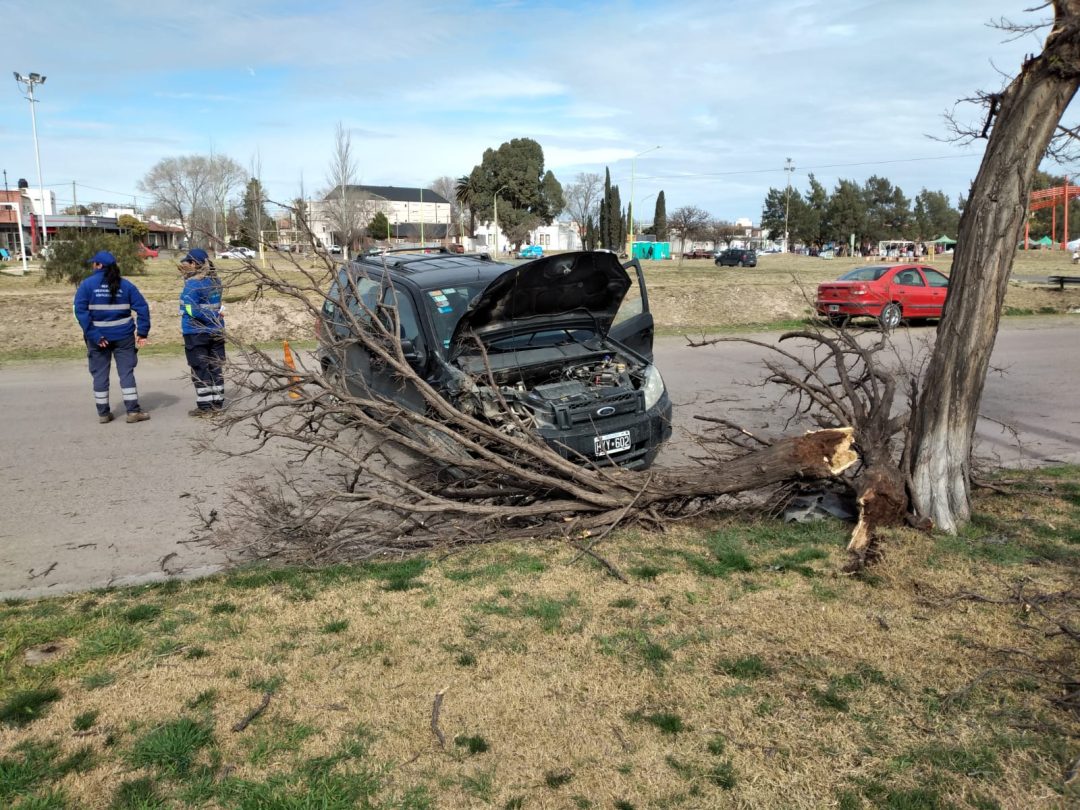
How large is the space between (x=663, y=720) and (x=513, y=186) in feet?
254

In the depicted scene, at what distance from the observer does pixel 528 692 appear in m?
3.36

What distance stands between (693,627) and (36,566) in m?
4.16

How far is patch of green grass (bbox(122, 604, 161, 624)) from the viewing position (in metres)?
4.09

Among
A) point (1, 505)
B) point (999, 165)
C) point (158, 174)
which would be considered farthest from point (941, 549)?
point (158, 174)

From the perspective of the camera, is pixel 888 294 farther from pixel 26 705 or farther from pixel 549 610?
pixel 26 705

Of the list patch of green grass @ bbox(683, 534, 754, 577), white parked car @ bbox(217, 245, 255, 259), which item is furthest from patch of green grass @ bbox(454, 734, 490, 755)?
white parked car @ bbox(217, 245, 255, 259)

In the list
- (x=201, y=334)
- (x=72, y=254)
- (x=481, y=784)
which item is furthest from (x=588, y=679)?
(x=72, y=254)

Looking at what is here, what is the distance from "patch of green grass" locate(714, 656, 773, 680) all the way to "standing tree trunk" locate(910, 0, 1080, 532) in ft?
7.06

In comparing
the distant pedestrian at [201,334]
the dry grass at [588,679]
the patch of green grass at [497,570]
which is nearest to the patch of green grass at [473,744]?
the dry grass at [588,679]

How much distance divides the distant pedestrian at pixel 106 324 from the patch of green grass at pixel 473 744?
7194 millimetres

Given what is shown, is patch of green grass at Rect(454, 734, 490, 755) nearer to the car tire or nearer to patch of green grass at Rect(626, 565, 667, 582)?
patch of green grass at Rect(626, 565, 667, 582)

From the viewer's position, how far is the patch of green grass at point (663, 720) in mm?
3084

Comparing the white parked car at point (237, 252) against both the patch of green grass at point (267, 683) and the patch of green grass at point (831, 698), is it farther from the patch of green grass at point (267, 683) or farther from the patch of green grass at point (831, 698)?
the patch of green grass at point (831, 698)

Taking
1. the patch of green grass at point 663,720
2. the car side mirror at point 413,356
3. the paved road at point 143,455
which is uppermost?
the car side mirror at point 413,356
